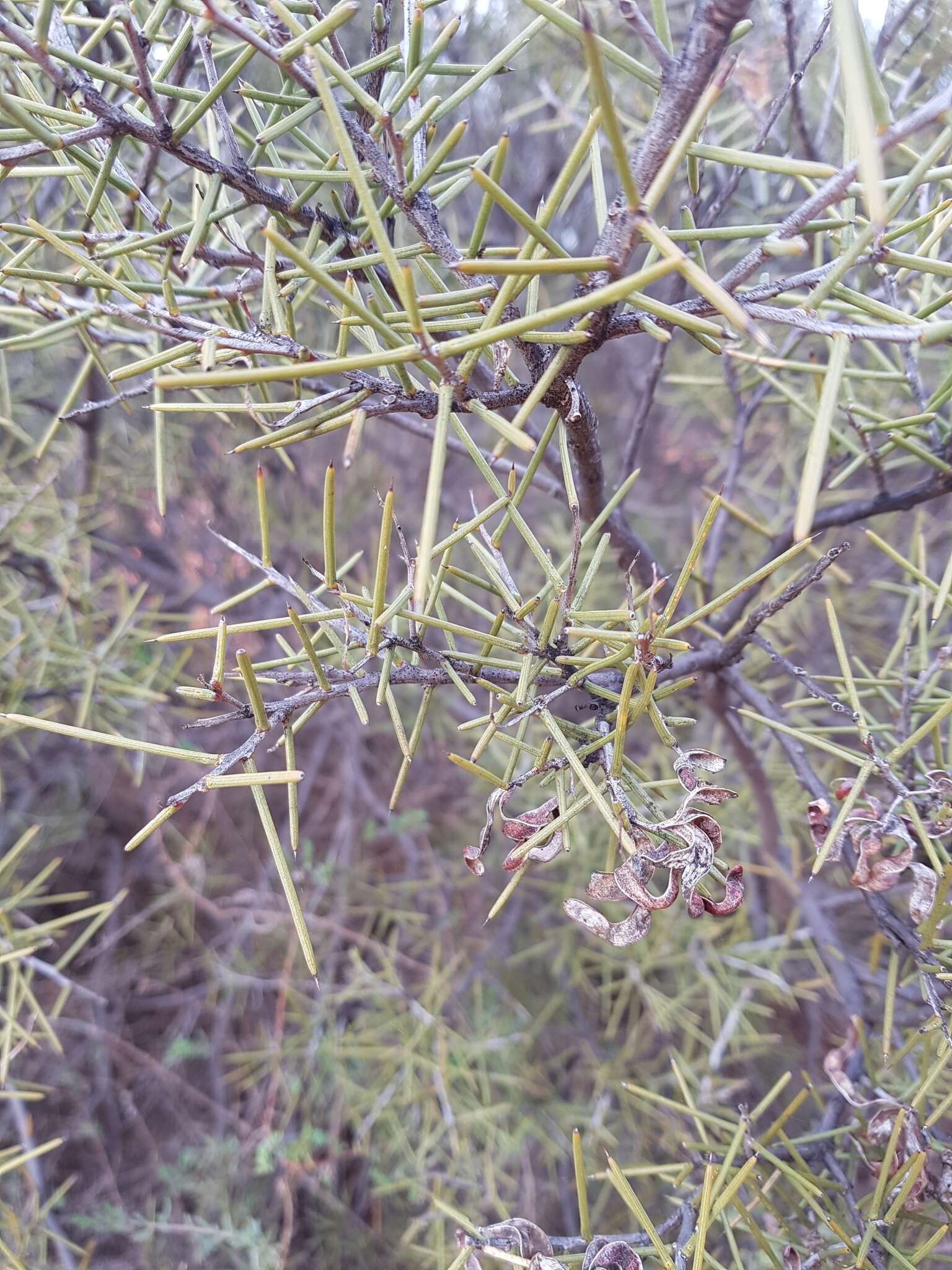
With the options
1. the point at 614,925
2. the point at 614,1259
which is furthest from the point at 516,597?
the point at 614,1259

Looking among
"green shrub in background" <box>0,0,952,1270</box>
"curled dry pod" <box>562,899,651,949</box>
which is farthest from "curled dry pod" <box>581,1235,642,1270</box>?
"curled dry pod" <box>562,899,651,949</box>

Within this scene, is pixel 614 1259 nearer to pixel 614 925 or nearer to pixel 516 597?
pixel 614 925

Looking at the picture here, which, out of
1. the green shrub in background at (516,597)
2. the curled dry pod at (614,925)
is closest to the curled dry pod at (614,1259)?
the green shrub in background at (516,597)

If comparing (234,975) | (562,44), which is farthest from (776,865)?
(562,44)

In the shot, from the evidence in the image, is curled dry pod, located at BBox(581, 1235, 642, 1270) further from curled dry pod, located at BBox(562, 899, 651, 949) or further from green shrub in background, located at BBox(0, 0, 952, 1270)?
curled dry pod, located at BBox(562, 899, 651, 949)

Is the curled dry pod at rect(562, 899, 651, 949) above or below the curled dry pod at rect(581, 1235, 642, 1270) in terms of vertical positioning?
above

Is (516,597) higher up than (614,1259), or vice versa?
Answer: (516,597)

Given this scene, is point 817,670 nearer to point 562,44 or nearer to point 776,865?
point 776,865

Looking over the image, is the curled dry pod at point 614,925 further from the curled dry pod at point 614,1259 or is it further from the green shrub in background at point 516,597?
the curled dry pod at point 614,1259

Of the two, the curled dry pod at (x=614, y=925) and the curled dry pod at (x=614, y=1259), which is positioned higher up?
the curled dry pod at (x=614, y=925)
